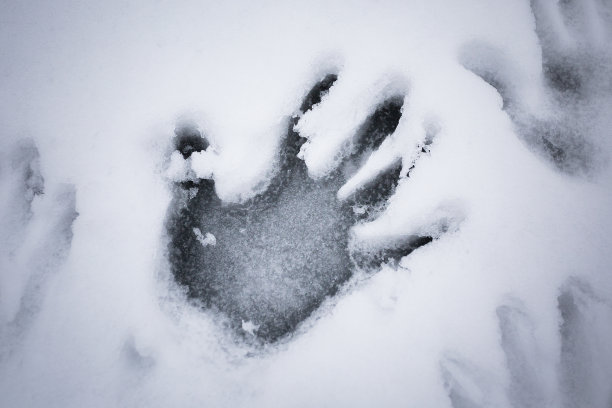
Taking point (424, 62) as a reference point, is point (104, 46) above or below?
below

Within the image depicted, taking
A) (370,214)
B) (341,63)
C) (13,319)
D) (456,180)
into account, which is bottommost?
(13,319)

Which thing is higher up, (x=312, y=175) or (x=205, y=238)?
(x=312, y=175)

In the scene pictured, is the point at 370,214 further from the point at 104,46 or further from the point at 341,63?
the point at 104,46

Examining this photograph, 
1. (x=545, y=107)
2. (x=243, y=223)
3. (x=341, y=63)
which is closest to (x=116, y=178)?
(x=243, y=223)

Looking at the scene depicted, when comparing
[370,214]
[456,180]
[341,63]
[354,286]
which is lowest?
[354,286]

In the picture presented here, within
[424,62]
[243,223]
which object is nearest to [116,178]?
[243,223]

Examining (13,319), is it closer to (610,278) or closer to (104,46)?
(104,46)
